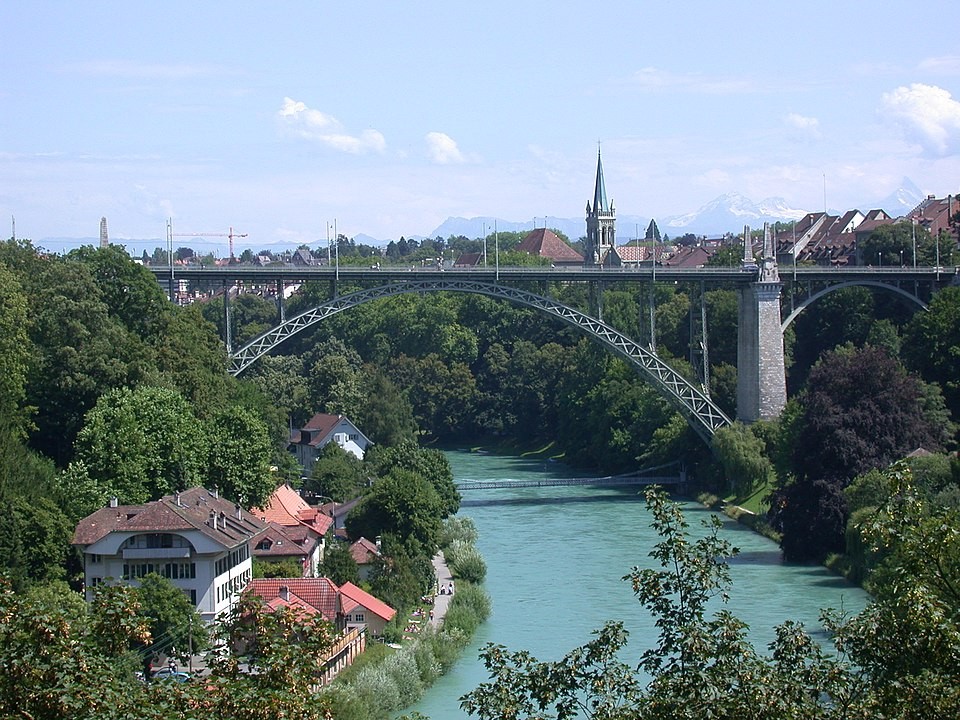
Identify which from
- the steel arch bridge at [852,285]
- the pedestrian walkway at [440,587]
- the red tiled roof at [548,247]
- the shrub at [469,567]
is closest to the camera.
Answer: the pedestrian walkway at [440,587]

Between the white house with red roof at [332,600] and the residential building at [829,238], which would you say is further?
the residential building at [829,238]

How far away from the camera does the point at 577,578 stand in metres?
37.5

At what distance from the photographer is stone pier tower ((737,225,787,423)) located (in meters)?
53.0

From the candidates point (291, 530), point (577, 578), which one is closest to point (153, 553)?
point (291, 530)

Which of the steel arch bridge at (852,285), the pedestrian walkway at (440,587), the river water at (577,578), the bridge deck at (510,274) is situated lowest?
the river water at (577,578)

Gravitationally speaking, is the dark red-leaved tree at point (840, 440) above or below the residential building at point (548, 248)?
below

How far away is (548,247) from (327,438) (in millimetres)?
51208

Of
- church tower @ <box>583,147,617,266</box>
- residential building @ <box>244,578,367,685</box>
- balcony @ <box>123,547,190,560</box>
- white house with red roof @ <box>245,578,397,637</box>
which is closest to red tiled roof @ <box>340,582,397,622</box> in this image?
white house with red roof @ <box>245,578,397,637</box>

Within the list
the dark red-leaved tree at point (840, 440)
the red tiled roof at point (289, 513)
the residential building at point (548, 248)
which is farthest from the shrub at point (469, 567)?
the residential building at point (548, 248)

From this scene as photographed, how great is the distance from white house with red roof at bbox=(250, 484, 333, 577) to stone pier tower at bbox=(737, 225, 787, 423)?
16994 millimetres

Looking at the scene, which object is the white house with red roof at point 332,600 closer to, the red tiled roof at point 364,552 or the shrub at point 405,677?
the shrub at point 405,677

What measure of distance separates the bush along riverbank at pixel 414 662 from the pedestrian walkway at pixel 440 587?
0.45ft

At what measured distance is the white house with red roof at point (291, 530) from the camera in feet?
114

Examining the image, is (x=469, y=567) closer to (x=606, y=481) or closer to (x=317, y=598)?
(x=317, y=598)
